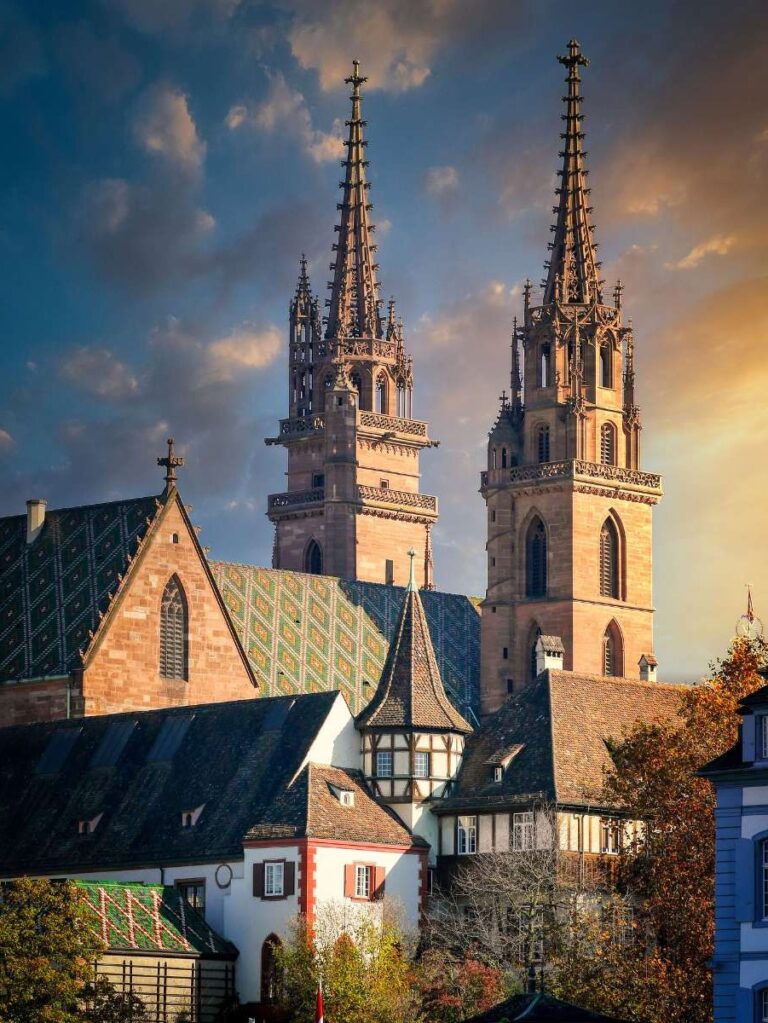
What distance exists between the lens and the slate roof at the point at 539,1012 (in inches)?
2741

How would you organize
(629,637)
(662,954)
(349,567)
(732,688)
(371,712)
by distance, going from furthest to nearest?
1. (349,567)
2. (629,637)
3. (371,712)
4. (732,688)
5. (662,954)

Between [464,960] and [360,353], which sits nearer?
[464,960]

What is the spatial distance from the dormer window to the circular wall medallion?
3015 millimetres

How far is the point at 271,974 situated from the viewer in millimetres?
92875

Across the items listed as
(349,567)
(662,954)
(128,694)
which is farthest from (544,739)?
(349,567)

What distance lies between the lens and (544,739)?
99062 millimetres

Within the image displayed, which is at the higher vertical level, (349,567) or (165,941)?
(349,567)

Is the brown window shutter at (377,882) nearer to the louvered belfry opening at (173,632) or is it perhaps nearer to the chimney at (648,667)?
Result: the louvered belfry opening at (173,632)

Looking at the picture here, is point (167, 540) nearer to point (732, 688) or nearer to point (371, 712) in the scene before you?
point (371, 712)

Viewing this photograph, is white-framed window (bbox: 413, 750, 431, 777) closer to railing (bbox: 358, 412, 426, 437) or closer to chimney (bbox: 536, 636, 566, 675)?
chimney (bbox: 536, 636, 566, 675)

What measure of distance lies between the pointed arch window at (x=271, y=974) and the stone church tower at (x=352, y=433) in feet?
205

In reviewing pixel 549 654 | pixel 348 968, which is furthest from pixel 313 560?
pixel 348 968

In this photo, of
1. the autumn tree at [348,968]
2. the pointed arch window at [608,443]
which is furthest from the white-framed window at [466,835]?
the pointed arch window at [608,443]

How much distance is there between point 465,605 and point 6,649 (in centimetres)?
3201
